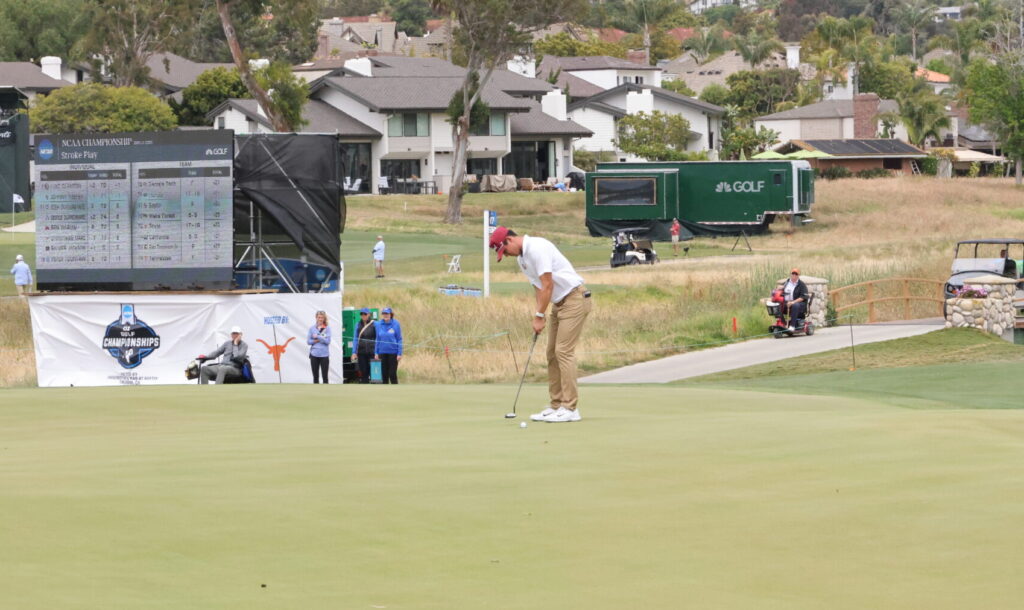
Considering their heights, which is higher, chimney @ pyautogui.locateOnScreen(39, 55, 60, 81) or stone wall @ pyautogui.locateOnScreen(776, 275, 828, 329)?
chimney @ pyautogui.locateOnScreen(39, 55, 60, 81)

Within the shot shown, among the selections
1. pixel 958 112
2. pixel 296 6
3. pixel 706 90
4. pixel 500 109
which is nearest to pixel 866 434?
pixel 296 6

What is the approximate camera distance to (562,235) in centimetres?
6812

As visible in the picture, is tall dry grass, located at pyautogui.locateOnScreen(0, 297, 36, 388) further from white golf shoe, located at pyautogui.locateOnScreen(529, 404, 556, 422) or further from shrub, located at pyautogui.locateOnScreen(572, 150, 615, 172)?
shrub, located at pyautogui.locateOnScreen(572, 150, 615, 172)

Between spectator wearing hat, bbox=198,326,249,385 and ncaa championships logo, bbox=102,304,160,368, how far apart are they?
3.49 m

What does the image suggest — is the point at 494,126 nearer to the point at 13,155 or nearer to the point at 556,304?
the point at 13,155

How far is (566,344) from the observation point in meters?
12.4

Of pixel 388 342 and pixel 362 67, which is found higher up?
pixel 362 67

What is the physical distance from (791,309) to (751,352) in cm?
257

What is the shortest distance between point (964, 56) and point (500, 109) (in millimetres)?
78792

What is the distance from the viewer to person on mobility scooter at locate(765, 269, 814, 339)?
30.4m

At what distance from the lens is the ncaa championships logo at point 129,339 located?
25.5 metres

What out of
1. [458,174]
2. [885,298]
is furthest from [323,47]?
[885,298]

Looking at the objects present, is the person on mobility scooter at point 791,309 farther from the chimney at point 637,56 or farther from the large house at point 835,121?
the chimney at point 637,56

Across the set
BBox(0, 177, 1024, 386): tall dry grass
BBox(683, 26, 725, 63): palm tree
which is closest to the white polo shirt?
BBox(0, 177, 1024, 386): tall dry grass
